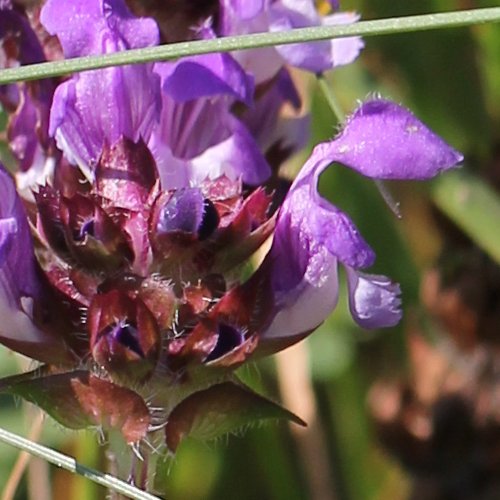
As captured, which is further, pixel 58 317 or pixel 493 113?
→ pixel 493 113

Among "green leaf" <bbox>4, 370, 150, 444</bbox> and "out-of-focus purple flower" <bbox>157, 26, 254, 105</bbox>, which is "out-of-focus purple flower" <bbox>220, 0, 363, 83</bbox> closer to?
"out-of-focus purple flower" <bbox>157, 26, 254, 105</bbox>

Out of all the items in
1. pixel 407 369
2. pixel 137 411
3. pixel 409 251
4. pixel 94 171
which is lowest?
pixel 407 369

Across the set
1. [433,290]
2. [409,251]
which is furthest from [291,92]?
[433,290]

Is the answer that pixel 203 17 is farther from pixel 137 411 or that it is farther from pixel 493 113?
pixel 493 113

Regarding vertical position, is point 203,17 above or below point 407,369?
above

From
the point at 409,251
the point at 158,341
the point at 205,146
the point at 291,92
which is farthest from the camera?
the point at 409,251

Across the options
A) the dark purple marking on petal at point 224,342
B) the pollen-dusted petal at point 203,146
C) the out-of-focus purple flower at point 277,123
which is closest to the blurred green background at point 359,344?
the out-of-focus purple flower at point 277,123

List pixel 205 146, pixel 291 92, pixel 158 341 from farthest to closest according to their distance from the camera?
pixel 291 92 → pixel 205 146 → pixel 158 341
